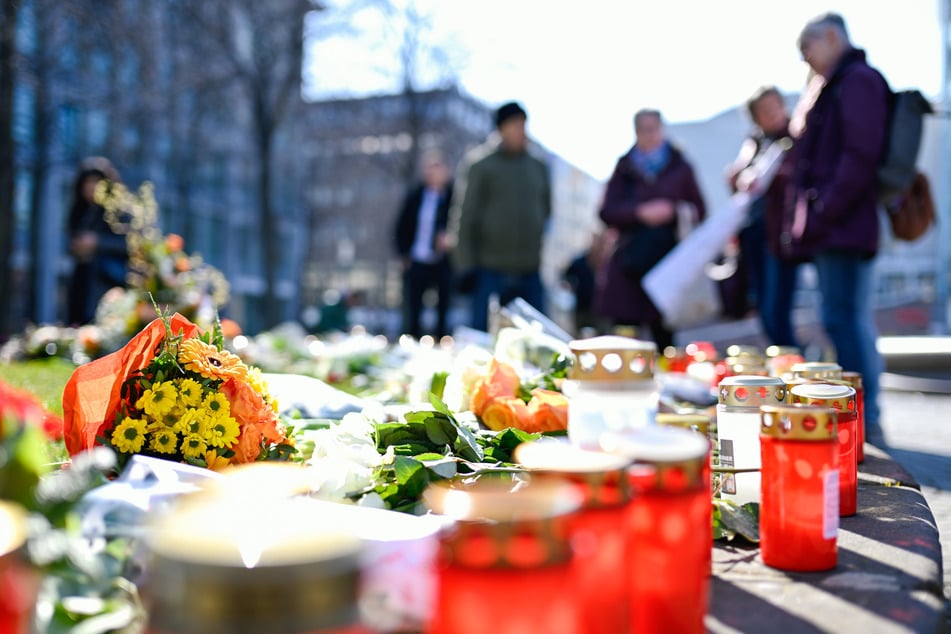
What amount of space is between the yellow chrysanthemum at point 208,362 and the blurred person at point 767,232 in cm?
349

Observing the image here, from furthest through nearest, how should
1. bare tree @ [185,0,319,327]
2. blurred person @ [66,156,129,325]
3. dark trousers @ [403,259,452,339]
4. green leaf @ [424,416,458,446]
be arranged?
bare tree @ [185,0,319,327] → dark trousers @ [403,259,452,339] → blurred person @ [66,156,129,325] → green leaf @ [424,416,458,446]

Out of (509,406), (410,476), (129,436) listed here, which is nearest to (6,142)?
(129,436)

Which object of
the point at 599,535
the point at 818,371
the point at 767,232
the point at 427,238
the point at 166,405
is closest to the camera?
the point at 599,535

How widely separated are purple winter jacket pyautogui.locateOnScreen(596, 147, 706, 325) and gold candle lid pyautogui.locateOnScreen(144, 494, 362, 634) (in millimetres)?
5344

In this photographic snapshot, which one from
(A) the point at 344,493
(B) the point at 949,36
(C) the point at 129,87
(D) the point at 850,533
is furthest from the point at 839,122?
(B) the point at 949,36

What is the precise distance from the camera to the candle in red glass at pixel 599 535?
0.87m

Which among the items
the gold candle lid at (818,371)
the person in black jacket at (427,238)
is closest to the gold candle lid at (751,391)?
the gold candle lid at (818,371)

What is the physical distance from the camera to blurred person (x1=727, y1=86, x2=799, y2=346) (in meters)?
4.80

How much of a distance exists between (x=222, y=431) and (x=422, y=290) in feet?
22.1

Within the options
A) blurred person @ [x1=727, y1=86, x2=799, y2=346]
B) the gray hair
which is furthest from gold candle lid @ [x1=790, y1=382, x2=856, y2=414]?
blurred person @ [x1=727, y1=86, x2=799, y2=346]

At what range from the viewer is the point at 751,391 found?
5.58 ft

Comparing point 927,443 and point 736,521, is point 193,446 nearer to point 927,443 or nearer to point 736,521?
point 736,521

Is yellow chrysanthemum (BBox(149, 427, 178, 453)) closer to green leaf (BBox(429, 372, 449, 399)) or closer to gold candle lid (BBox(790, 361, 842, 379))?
green leaf (BBox(429, 372, 449, 399))

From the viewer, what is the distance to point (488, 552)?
2.35 ft
